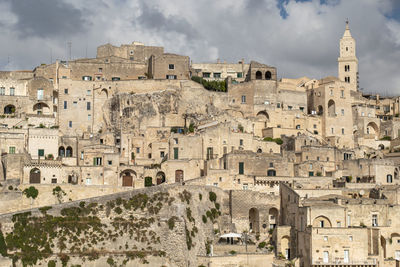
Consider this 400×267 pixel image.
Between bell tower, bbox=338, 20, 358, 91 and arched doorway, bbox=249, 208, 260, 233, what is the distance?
1518 inches

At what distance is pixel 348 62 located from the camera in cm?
9444

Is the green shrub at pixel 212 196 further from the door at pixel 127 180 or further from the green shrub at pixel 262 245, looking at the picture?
the door at pixel 127 180

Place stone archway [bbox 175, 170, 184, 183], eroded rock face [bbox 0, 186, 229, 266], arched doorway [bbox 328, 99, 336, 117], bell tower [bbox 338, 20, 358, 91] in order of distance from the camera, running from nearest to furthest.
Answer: eroded rock face [bbox 0, 186, 229, 266] < stone archway [bbox 175, 170, 184, 183] < arched doorway [bbox 328, 99, 336, 117] < bell tower [bbox 338, 20, 358, 91]

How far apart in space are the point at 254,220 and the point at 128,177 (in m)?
11.9

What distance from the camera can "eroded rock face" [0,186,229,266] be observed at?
50.7 metres

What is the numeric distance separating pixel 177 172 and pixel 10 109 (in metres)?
20.6

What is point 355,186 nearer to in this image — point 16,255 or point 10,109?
point 16,255

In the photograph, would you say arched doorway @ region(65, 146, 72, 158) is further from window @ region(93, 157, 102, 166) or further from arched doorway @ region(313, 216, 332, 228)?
arched doorway @ region(313, 216, 332, 228)

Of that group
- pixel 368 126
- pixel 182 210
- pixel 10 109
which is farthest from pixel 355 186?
pixel 10 109

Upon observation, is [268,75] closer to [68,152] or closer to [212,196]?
[68,152]

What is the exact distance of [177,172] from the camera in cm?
6316

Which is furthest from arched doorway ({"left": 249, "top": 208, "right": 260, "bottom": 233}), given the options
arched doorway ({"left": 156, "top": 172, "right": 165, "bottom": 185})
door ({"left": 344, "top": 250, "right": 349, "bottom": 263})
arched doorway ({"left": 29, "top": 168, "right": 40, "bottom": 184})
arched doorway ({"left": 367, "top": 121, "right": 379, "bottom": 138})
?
arched doorway ({"left": 367, "top": 121, "right": 379, "bottom": 138})

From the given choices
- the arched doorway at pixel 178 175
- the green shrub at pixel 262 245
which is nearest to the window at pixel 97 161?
the arched doorway at pixel 178 175

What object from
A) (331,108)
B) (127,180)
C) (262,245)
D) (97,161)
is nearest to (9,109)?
(97,161)
